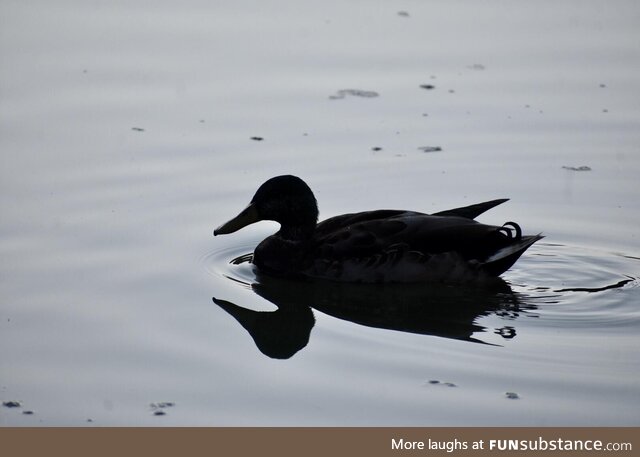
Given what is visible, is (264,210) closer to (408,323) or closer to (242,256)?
(242,256)

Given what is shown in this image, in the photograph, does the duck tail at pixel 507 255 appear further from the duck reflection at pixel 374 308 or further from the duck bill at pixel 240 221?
the duck bill at pixel 240 221

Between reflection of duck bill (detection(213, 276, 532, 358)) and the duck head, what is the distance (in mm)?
508

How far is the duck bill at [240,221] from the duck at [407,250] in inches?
15.8

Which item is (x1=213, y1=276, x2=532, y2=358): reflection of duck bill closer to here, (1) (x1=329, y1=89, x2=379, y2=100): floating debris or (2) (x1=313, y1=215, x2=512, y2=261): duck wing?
(2) (x1=313, y1=215, x2=512, y2=261): duck wing

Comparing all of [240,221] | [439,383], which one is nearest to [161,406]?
[439,383]

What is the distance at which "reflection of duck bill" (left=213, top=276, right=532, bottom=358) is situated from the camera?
29.8 ft

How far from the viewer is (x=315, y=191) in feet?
38.4

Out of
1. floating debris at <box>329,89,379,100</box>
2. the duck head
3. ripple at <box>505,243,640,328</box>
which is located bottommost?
ripple at <box>505,243,640,328</box>

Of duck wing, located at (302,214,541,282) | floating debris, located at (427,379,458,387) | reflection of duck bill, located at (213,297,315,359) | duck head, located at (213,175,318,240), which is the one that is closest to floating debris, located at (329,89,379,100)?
duck head, located at (213,175,318,240)

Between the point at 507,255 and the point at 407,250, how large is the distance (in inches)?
30.9

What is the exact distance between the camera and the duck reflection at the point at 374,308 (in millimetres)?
9086

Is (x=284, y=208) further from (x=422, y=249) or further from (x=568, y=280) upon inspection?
(x=568, y=280)

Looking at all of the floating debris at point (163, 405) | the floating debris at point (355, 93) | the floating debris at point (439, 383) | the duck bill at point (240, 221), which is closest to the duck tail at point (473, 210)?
the duck bill at point (240, 221)

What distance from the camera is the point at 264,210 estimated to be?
34.6ft
